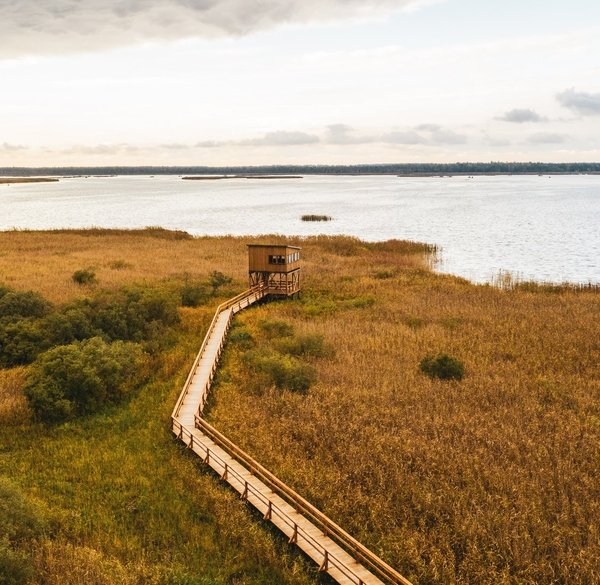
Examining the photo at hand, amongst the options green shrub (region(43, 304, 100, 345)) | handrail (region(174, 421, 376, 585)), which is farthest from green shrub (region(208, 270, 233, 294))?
handrail (region(174, 421, 376, 585))

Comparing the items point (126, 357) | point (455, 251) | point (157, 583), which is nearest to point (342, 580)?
point (157, 583)

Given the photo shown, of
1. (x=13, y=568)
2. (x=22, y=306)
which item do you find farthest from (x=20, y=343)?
(x=13, y=568)

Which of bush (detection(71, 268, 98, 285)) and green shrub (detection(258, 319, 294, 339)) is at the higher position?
bush (detection(71, 268, 98, 285))

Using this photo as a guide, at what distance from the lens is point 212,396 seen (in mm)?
27219

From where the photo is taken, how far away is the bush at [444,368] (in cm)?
2938

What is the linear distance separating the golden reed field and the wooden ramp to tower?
2096 mm

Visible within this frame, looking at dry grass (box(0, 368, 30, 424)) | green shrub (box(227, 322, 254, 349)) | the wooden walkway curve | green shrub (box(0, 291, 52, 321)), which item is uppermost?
green shrub (box(0, 291, 52, 321))

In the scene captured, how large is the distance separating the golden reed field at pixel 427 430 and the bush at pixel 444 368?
1.84 feet

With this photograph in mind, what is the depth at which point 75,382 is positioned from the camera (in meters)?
25.8

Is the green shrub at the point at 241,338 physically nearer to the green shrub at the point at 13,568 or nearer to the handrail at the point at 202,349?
the handrail at the point at 202,349

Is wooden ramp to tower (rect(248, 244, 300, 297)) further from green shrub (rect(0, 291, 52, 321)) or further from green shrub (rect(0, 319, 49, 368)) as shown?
green shrub (rect(0, 319, 49, 368))

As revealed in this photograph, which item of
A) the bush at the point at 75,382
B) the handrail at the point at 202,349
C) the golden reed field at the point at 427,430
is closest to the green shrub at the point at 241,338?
the golden reed field at the point at 427,430

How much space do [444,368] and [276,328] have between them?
12.8 meters

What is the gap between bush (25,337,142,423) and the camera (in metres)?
24.8
